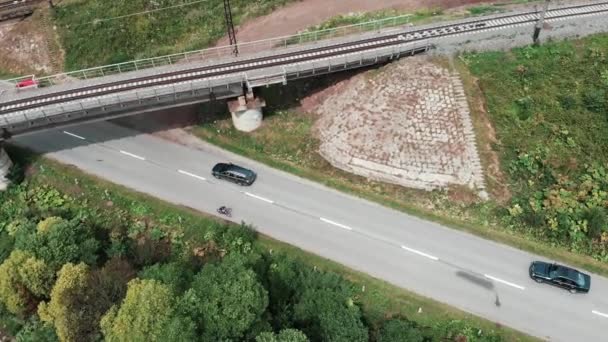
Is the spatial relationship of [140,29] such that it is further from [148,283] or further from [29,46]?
[148,283]

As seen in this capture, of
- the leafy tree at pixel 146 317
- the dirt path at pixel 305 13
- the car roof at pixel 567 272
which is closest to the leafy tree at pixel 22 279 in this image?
the leafy tree at pixel 146 317

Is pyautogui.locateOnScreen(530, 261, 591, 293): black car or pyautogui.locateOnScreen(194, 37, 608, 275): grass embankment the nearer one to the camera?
pyautogui.locateOnScreen(530, 261, 591, 293): black car

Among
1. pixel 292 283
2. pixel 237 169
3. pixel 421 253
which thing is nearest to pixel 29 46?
pixel 237 169

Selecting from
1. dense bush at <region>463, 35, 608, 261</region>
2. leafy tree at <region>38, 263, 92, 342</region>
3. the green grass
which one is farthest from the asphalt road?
the green grass

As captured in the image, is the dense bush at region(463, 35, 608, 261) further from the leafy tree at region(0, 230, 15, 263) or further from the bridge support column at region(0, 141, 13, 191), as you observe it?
the bridge support column at region(0, 141, 13, 191)

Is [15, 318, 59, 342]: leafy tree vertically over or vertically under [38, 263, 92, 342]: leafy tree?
under

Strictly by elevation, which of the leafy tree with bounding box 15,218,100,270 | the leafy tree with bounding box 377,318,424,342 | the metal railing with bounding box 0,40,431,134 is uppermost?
the metal railing with bounding box 0,40,431,134
